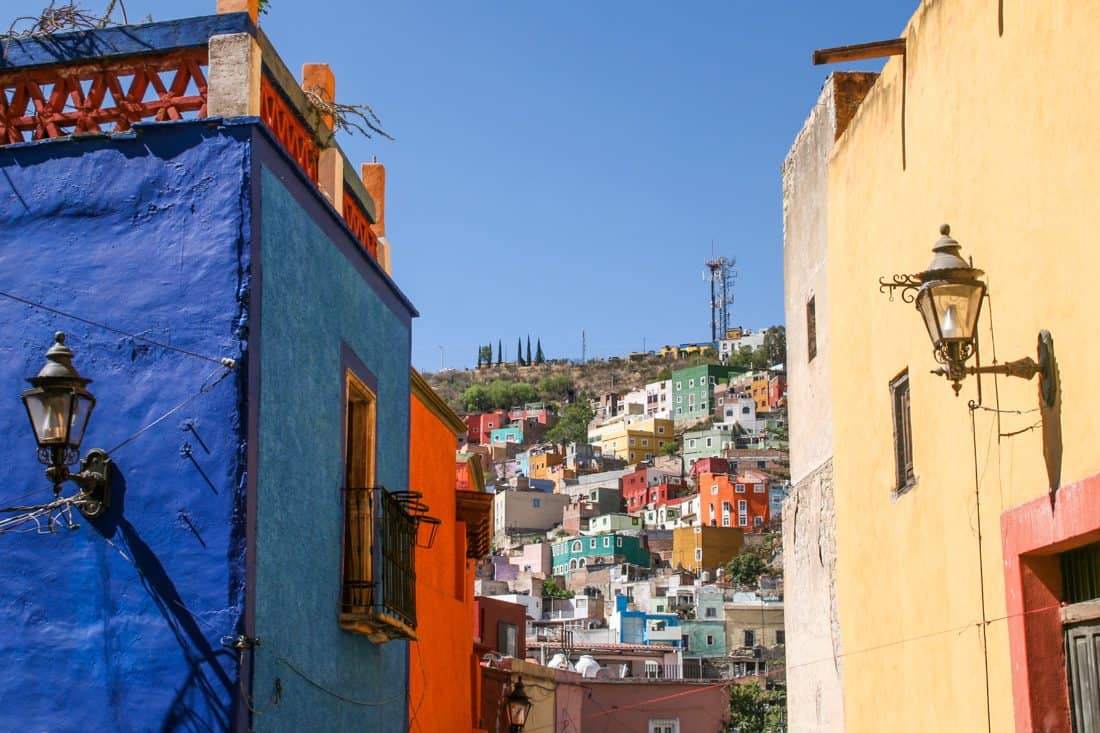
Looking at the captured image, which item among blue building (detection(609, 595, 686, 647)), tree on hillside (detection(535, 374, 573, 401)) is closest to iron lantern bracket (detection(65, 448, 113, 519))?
blue building (detection(609, 595, 686, 647))

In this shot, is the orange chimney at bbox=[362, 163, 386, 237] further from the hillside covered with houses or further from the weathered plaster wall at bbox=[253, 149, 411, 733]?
the hillside covered with houses

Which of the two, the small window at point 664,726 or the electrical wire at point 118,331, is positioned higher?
the electrical wire at point 118,331

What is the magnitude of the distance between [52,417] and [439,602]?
764cm

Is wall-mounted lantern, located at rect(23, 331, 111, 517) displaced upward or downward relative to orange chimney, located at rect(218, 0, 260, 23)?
downward

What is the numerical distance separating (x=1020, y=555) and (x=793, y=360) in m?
5.62

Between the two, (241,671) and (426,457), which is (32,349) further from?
(426,457)

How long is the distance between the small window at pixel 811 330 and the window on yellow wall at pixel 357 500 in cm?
362

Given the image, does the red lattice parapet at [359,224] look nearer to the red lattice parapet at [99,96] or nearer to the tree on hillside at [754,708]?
the red lattice parapet at [99,96]

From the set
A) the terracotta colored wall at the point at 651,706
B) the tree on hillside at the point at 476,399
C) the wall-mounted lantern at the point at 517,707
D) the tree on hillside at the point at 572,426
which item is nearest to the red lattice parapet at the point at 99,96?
the wall-mounted lantern at the point at 517,707

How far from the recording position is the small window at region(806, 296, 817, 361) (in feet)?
37.4

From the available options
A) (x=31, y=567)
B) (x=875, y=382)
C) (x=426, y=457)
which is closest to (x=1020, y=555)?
(x=875, y=382)

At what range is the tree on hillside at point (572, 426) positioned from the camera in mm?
151000

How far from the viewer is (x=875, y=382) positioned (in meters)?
9.29

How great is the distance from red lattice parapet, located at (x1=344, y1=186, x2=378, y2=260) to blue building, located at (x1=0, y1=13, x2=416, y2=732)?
1.33 m
